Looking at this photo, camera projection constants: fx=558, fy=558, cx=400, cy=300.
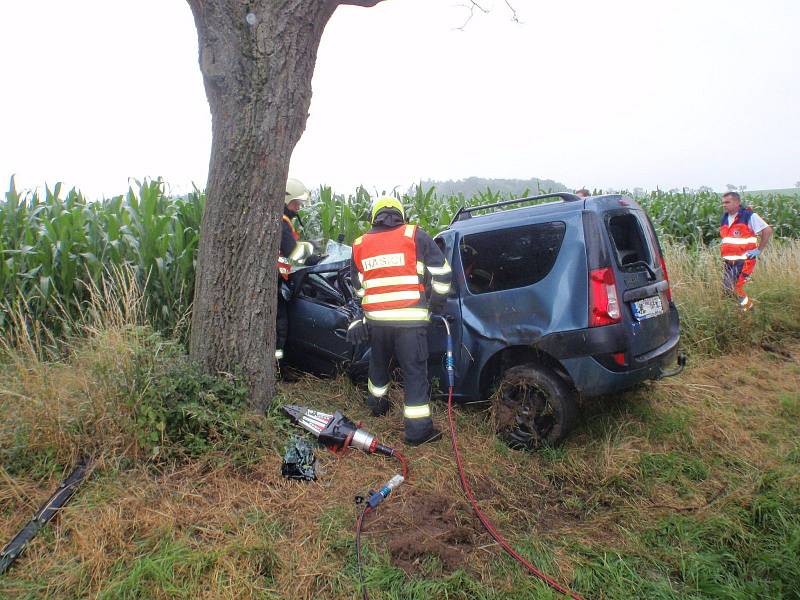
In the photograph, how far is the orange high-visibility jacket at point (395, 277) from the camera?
4148mm

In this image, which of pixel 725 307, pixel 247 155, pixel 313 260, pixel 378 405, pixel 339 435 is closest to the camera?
pixel 247 155

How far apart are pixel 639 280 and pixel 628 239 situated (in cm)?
38

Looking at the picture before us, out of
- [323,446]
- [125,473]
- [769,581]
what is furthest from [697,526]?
[125,473]

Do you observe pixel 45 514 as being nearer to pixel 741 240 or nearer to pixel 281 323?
pixel 281 323

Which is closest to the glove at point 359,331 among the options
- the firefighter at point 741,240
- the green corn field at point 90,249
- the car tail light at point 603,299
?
the green corn field at point 90,249

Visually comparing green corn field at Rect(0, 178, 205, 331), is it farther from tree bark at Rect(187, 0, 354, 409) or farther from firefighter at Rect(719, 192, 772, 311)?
firefighter at Rect(719, 192, 772, 311)

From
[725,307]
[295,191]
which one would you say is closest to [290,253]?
[295,191]

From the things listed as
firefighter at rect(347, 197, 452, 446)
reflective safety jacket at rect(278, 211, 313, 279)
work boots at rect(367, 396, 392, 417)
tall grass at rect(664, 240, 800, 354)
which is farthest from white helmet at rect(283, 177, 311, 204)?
tall grass at rect(664, 240, 800, 354)

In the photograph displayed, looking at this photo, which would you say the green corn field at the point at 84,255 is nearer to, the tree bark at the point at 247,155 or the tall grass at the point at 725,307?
the tree bark at the point at 247,155

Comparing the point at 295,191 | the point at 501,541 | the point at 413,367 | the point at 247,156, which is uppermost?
the point at 247,156

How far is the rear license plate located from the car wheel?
26.8 inches

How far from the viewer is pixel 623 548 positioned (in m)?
2.90

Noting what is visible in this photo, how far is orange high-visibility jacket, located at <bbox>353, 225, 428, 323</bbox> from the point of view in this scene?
415 centimetres

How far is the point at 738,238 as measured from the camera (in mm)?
7871
